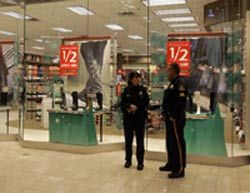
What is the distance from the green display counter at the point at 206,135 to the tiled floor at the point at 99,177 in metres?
0.36

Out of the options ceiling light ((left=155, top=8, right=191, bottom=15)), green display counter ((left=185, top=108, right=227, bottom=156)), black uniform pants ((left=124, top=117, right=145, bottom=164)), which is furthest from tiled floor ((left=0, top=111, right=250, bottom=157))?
ceiling light ((left=155, top=8, right=191, bottom=15))

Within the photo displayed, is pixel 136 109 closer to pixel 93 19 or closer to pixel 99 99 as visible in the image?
pixel 99 99


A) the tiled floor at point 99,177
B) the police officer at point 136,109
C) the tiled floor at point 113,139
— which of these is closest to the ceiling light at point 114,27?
the tiled floor at point 113,139

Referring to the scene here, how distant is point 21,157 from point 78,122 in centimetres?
122

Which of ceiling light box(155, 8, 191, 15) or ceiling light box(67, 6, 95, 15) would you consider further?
ceiling light box(67, 6, 95, 15)

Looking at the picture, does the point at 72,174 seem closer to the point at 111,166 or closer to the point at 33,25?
the point at 111,166

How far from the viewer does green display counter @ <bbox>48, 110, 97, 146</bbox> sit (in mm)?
6816

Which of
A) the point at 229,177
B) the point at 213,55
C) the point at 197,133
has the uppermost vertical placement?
the point at 213,55

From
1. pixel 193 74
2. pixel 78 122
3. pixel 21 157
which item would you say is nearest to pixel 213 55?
pixel 193 74

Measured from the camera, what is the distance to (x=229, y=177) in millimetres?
5133

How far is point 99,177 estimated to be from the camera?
500 cm

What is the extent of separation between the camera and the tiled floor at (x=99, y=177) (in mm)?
4484

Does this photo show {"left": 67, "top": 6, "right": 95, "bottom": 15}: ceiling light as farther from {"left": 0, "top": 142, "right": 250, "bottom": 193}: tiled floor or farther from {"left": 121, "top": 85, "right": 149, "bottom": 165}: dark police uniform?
{"left": 121, "top": 85, "right": 149, "bottom": 165}: dark police uniform

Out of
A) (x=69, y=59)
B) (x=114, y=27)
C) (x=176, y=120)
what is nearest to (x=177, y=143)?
(x=176, y=120)
